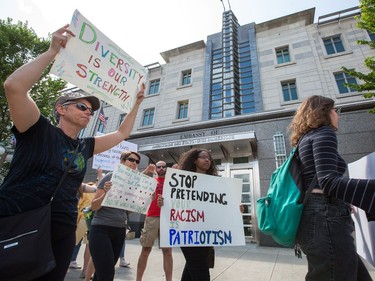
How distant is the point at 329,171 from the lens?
4.31 feet

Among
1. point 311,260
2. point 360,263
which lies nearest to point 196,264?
point 311,260

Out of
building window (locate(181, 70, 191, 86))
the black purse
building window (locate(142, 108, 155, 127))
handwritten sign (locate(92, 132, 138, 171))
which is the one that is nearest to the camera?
the black purse

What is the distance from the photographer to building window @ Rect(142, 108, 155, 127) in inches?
534

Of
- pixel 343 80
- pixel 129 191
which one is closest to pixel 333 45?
pixel 343 80

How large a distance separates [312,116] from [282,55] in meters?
12.4

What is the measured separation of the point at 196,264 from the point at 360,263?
1371 millimetres

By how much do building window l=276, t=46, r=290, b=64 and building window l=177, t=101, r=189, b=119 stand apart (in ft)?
19.4

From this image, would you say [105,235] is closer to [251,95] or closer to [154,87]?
[251,95]

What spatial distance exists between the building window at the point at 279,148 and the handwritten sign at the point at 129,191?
6.78 m

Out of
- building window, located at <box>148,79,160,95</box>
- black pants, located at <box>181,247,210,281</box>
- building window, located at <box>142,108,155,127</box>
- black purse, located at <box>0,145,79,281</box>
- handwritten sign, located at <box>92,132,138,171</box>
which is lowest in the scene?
black pants, located at <box>181,247,210,281</box>

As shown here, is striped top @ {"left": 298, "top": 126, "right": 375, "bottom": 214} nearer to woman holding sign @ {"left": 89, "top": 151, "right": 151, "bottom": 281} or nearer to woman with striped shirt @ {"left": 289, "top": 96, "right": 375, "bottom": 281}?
woman with striped shirt @ {"left": 289, "top": 96, "right": 375, "bottom": 281}

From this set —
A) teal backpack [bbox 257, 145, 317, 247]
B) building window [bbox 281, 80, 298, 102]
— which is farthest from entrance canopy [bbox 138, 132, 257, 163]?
teal backpack [bbox 257, 145, 317, 247]

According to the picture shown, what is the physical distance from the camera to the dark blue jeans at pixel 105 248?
2119 millimetres

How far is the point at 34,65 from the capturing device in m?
1.34
